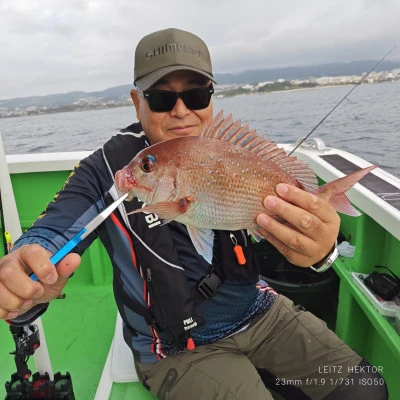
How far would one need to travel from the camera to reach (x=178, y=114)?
6.68 feet

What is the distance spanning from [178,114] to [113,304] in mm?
2530

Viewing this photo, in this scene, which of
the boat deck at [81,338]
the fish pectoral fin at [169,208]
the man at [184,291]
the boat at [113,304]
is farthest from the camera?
the boat deck at [81,338]

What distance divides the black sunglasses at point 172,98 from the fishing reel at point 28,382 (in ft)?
5.15

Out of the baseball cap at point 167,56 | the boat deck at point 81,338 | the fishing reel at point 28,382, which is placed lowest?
the boat deck at point 81,338

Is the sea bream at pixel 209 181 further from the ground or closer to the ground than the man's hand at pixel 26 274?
further from the ground

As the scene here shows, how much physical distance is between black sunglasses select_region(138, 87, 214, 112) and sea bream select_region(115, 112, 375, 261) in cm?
57

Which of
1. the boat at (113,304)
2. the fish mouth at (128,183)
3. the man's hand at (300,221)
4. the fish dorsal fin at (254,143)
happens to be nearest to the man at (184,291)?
the boat at (113,304)

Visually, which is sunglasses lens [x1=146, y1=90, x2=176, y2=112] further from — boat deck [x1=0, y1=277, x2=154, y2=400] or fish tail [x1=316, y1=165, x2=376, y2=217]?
boat deck [x1=0, y1=277, x2=154, y2=400]

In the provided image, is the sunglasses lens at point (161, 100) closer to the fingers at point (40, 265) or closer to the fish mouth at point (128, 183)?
the fish mouth at point (128, 183)

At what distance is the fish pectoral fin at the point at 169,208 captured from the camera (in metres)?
1.35

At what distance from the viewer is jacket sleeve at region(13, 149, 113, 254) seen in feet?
5.17

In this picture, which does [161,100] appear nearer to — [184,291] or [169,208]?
[169,208]

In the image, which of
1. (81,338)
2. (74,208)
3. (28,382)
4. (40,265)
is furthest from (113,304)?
(40,265)

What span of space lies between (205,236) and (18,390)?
1717 millimetres
